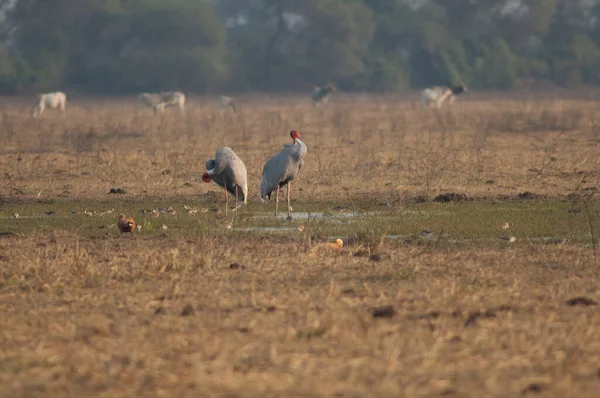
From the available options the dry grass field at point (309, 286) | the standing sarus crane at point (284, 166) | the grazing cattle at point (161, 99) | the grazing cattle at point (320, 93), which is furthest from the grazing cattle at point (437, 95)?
the standing sarus crane at point (284, 166)

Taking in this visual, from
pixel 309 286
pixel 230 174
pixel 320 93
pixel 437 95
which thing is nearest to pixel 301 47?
pixel 320 93

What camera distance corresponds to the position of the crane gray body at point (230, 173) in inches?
471

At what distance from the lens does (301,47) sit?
6806 cm

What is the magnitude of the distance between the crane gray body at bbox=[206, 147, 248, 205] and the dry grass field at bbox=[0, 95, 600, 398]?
38cm

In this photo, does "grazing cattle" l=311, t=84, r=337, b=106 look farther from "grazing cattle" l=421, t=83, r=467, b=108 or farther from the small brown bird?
the small brown bird

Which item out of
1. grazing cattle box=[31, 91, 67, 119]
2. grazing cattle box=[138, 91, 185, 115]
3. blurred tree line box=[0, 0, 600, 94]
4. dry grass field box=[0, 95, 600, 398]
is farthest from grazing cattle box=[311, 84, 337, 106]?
dry grass field box=[0, 95, 600, 398]

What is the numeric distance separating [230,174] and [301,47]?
56.8m

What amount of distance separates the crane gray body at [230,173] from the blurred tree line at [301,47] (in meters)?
52.8

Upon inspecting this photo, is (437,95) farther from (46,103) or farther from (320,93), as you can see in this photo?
(46,103)

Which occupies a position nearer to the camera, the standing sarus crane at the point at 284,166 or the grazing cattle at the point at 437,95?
the standing sarus crane at the point at 284,166

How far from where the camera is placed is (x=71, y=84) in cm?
6519

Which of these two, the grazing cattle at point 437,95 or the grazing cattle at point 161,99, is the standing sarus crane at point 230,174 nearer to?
the grazing cattle at point 437,95

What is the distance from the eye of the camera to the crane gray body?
1195cm

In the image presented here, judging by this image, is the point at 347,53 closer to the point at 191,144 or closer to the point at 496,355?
the point at 191,144
